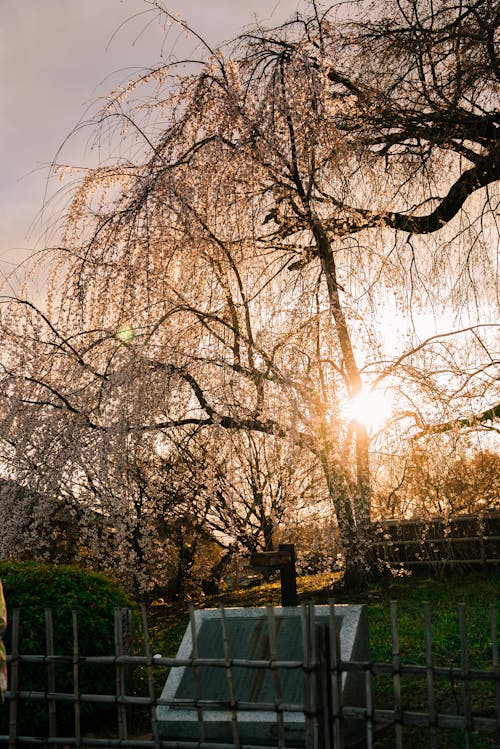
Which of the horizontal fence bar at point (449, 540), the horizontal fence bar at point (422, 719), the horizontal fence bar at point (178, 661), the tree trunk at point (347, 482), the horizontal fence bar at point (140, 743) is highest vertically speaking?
the tree trunk at point (347, 482)

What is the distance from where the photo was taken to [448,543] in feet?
34.1

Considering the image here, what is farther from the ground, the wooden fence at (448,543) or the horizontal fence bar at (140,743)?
the wooden fence at (448,543)

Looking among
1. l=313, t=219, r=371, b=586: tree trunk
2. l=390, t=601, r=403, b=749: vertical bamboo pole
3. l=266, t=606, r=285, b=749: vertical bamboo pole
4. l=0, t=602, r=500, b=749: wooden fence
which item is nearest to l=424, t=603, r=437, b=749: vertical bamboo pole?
l=0, t=602, r=500, b=749: wooden fence

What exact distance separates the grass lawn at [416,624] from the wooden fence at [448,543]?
24cm

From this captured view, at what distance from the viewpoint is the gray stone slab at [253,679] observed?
14.9 ft

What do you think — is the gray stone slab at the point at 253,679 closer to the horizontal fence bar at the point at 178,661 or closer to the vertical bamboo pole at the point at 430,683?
the horizontal fence bar at the point at 178,661

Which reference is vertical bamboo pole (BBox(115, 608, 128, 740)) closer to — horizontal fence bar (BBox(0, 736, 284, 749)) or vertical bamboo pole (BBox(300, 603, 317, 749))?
horizontal fence bar (BBox(0, 736, 284, 749))

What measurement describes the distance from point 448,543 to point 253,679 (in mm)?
6141

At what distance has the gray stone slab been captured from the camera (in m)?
4.53

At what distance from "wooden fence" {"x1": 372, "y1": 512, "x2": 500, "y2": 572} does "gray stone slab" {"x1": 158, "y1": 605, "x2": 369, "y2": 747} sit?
5.40 meters

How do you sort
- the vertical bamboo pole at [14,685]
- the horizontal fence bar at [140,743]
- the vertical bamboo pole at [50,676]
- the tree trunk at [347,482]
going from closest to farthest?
the horizontal fence bar at [140,743]
the vertical bamboo pole at [50,676]
the vertical bamboo pole at [14,685]
the tree trunk at [347,482]

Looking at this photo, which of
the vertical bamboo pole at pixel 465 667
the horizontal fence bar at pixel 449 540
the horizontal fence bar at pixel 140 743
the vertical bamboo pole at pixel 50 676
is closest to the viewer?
the vertical bamboo pole at pixel 465 667

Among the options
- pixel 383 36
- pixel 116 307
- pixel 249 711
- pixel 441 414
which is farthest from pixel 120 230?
pixel 249 711

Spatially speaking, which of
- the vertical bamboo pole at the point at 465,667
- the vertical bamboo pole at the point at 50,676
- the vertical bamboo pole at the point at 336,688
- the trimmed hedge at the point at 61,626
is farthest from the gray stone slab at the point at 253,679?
the trimmed hedge at the point at 61,626
